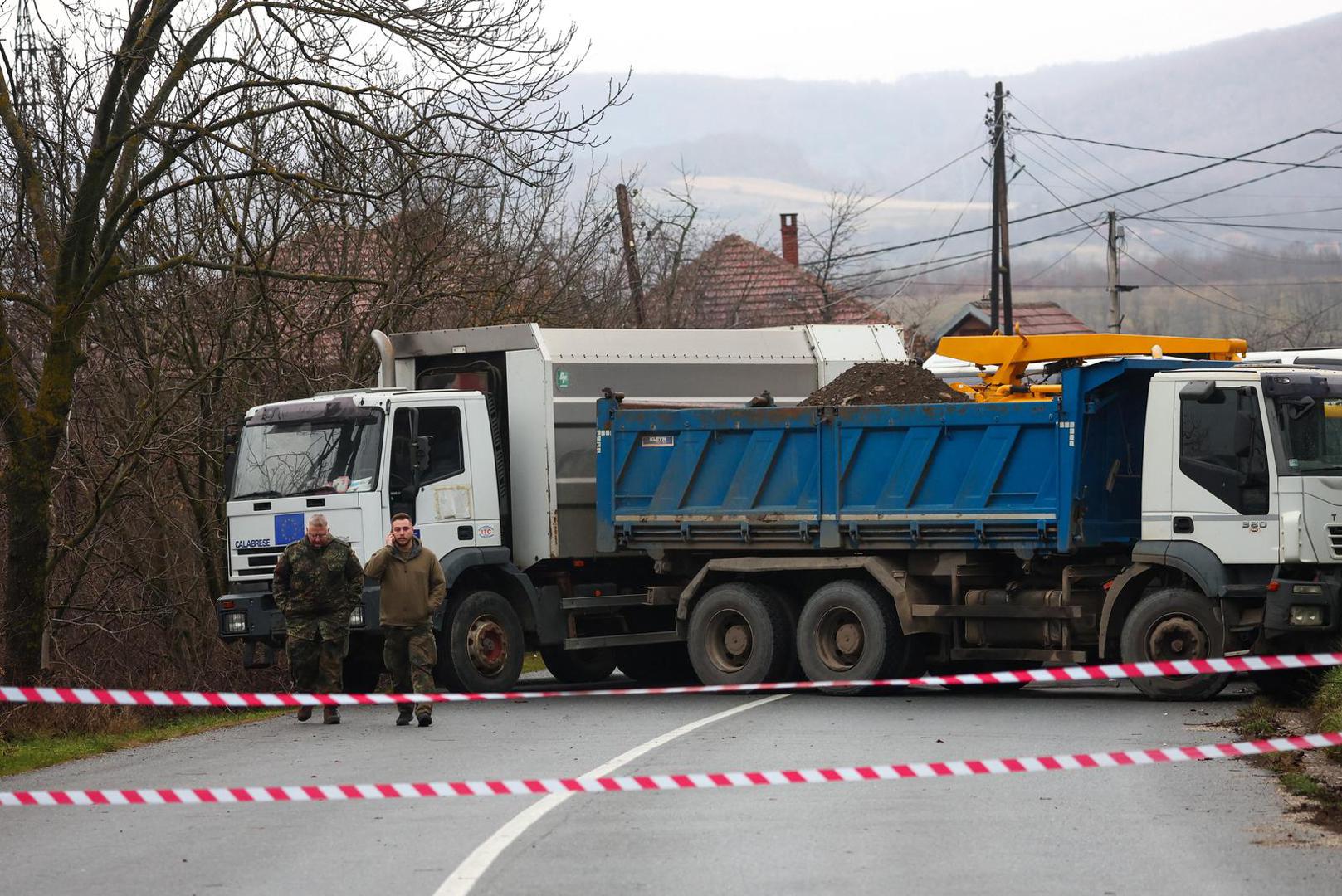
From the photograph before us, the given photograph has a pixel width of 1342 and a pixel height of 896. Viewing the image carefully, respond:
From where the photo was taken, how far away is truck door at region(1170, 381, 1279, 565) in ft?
46.8

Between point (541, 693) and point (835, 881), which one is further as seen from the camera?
point (541, 693)

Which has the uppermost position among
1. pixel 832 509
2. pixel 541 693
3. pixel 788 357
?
pixel 788 357

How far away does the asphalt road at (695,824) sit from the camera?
7633 mm

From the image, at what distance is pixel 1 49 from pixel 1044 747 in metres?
10.3

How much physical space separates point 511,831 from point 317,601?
20.3 ft

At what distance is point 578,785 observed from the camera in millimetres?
9938

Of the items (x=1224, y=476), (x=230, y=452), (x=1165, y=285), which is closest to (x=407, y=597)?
(x=230, y=452)

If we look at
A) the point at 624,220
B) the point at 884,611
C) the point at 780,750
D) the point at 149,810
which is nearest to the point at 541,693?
the point at 884,611

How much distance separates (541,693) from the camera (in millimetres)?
16219

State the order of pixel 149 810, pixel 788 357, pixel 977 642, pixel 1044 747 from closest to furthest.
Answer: pixel 149 810 → pixel 1044 747 → pixel 977 642 → pixel 788 357

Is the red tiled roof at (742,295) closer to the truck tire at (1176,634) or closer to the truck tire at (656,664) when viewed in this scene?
the truck tire at (656,664)

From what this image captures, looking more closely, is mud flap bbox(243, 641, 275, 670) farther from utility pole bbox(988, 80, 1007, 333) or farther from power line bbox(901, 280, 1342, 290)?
power line bbox(901, 280, 1342, 290)

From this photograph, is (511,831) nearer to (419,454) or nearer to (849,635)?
(849,635)

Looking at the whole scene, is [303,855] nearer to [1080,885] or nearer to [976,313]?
[1080,885]
